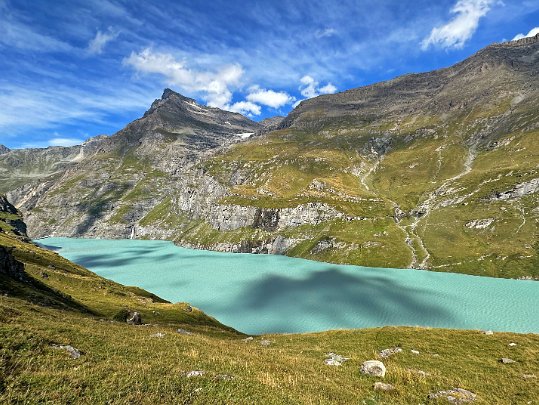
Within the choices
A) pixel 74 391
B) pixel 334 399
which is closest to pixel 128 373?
pixel 74 391

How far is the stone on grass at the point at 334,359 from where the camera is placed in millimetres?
27766

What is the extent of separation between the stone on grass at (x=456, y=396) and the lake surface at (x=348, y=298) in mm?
78855

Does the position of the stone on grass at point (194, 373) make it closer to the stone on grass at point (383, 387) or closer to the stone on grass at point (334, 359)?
the stone on grass at point (383, 387)

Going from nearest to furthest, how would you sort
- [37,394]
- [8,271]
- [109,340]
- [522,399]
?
[37,394], [522,399], [109,340], [8,271]

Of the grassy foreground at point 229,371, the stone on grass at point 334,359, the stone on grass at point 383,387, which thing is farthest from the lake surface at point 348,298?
the stone on grass at point 383,387

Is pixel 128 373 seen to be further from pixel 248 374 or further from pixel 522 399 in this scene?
pixel 522 399

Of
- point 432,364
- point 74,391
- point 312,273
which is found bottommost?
point 312,273

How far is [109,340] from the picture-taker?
23672 mm

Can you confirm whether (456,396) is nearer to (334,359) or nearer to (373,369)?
(373,369)

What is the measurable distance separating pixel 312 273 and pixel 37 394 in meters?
186

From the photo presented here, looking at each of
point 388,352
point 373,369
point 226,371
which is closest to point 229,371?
point 226,371

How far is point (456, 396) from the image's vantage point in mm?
20078

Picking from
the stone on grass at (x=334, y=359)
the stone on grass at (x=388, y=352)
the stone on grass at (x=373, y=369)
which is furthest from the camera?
the stone on grass at (x=388, y=352)

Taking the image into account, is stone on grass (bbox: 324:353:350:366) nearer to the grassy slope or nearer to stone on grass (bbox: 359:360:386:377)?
the grassy slope
